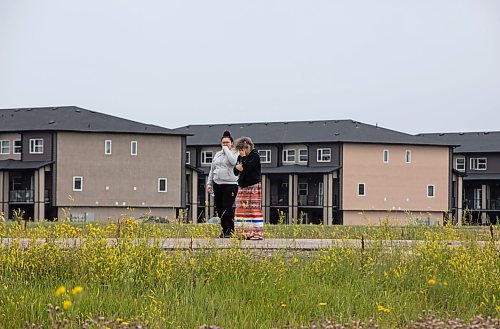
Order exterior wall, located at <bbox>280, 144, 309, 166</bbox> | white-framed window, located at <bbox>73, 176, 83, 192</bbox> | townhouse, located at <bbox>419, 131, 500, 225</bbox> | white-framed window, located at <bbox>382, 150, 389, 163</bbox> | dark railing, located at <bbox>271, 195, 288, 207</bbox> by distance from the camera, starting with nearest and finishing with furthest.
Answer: white-framed window, located at <bbox>73, 176, 83, 192</bbox> < white-framed window, located at <bbox>382, 150, 389, 163</bbox> < dark railing, located at <bbox>271, 195, 288, 207</bbox> < exterior wall, located at <bbox>280, 144, 309, 166</bbox> < townhouse, located at <bbox>419, 131, 500, 225</bbox>

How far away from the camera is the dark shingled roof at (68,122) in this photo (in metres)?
63.5

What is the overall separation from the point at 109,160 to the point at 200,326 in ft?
183

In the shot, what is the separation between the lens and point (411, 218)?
1623cm

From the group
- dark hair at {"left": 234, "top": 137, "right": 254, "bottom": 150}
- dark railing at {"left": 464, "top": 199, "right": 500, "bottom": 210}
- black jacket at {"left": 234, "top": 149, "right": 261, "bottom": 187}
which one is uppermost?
dark hair at {"left": 234, "top": 137, "right": 254, "bottom": 150}

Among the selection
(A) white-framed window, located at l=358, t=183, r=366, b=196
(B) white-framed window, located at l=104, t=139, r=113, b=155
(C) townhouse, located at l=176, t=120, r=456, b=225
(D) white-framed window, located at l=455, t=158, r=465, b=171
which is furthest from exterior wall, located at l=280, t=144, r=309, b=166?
(D) white-framed window, located at l=455, t=158, r=465, b=171

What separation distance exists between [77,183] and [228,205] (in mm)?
47450

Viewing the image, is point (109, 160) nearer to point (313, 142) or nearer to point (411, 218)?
point (313, 142)

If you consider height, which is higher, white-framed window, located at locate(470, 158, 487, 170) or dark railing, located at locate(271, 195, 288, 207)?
white-framed window, located at locate(470, 158, 487, 170)

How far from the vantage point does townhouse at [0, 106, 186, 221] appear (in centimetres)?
6147

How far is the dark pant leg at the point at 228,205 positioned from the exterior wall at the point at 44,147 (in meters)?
48.0

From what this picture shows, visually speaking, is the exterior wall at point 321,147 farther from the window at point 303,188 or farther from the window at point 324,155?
the window at point 303,188

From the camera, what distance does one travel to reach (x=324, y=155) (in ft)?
230

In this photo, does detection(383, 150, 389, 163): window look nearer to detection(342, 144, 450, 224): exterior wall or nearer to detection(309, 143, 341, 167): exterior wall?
detection(342, 144, 450, 224): exterior wall

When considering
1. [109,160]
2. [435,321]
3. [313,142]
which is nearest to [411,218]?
[435,321]
